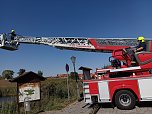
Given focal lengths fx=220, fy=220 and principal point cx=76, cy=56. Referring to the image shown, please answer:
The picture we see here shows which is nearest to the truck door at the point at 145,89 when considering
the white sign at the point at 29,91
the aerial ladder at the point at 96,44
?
the aerial ladder at the point at 96,44

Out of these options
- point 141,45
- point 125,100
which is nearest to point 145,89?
point 125,100

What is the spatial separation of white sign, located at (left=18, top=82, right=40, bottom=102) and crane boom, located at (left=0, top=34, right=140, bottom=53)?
353cm

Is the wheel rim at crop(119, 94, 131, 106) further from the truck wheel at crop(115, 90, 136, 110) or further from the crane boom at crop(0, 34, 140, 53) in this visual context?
the crane boom at crop(0, 34, 140, 53)

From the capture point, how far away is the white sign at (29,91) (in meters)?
10.4

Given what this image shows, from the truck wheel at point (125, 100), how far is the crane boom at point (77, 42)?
2863mm

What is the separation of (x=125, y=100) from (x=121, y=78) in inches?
38.5

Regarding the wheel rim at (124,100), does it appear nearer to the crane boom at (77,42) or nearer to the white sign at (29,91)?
the crane boom at (77,42)

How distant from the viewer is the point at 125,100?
31.3 feet

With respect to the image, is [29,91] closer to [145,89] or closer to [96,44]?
[96,44]

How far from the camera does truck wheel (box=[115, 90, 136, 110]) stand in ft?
30.4

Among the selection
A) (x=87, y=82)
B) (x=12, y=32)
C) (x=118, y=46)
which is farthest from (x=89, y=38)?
(x=12, y=32)

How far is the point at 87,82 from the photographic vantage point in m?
10.3

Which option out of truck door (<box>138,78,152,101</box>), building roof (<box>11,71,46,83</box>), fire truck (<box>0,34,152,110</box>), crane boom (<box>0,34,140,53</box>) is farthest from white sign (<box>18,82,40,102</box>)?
truck door (<box>138,78,152,101</box>)

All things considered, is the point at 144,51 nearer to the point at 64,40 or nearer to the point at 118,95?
the point at 118,95
